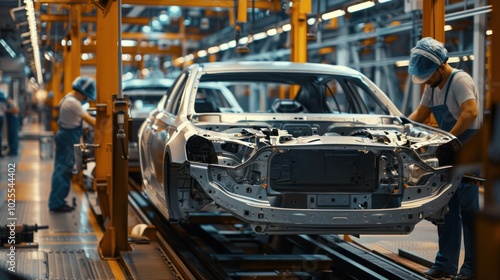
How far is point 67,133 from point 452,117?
5.13m

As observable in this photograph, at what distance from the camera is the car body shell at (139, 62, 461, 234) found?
18.0 ft

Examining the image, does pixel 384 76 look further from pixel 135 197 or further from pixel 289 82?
pixel 289 82

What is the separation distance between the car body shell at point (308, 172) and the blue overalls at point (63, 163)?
3.33 meters

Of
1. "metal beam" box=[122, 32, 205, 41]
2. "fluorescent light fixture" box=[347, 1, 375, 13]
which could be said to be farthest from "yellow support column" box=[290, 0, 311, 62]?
"metal beam" box=[122, 32, 205, 41]

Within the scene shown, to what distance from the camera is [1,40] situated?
587 cm

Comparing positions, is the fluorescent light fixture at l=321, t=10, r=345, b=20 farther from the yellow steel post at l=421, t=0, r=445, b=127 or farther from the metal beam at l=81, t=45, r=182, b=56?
the metal beam at l=81, t=45, r=182, b=56

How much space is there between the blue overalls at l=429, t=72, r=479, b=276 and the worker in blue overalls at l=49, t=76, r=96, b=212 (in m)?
4.58

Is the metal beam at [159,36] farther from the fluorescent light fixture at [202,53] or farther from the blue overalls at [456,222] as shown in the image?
the blue overalls at [456,222]

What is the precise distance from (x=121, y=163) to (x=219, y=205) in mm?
1615

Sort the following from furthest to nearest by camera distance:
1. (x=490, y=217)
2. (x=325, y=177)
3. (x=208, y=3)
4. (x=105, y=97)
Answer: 1. (x=208, y=3)
2. (x=105, y=97)
3. (x=325, y=177)
4. (x=490, y=217)

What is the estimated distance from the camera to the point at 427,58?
232 inches

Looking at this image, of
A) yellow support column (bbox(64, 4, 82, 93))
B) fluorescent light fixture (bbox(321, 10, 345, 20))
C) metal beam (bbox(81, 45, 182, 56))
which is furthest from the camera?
metal beam (bbox(81, 45, 182, 56))

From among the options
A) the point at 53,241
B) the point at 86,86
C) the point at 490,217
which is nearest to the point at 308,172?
the point at 53,241

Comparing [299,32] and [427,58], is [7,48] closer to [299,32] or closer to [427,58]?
[427,58]
